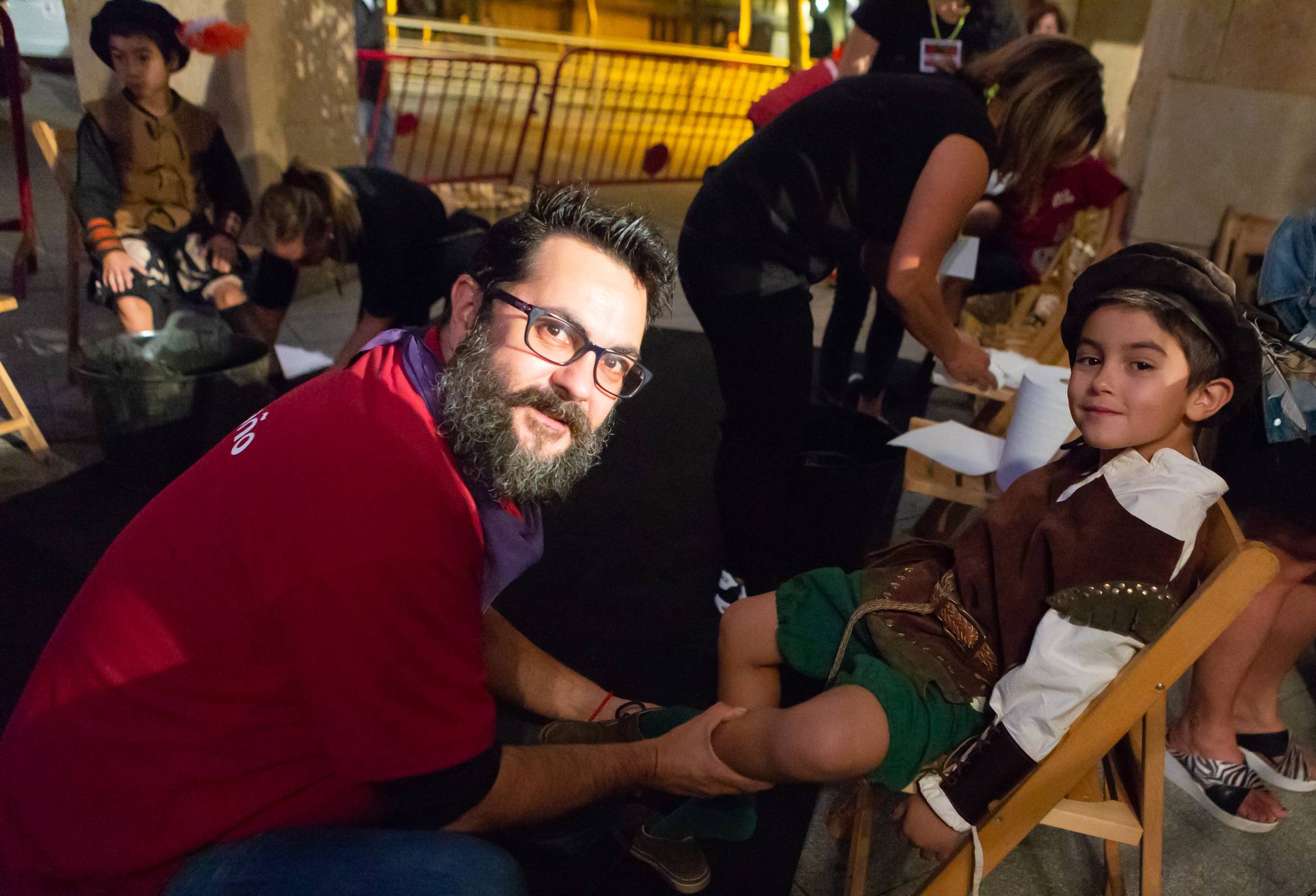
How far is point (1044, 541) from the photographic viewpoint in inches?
57.2

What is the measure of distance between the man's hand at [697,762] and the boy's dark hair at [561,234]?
0.74 m

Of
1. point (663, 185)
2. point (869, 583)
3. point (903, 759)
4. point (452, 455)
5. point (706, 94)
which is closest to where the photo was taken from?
point (452, 455)

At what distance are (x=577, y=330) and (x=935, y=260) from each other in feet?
3.61

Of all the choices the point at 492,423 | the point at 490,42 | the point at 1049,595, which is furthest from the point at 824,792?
the point at 490,42

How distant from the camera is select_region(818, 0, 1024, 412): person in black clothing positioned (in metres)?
3.25

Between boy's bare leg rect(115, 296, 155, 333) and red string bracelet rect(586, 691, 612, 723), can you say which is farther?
boy's bare leg rect(115, 296, 155, 333)

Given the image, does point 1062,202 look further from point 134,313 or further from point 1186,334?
point 134,313

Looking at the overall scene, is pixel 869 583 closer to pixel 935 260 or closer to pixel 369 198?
pixel 935 260

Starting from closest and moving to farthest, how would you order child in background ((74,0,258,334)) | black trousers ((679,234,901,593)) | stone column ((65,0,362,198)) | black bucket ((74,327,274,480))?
black trousers ((679,234,901,593))
black bucket ((74,327,274,480))
child in background ((74,0,258,334))
stone column ((65,0,362,198))

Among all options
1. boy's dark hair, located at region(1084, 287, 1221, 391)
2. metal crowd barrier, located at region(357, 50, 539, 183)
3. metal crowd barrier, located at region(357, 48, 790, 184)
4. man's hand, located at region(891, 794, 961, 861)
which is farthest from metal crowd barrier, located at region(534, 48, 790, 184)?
man's hand, located at region(891, 794, 961, 861)

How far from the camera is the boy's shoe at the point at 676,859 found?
5.76 feet

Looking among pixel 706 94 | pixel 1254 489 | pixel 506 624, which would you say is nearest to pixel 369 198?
pixel 506 624

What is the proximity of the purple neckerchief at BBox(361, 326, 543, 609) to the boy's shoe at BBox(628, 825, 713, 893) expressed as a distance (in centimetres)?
72

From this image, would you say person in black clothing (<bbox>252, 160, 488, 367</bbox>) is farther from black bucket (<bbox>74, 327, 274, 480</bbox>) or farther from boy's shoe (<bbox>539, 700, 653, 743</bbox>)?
boy's shoe (<bbox>539, 700, 653, 743</bbox>)
